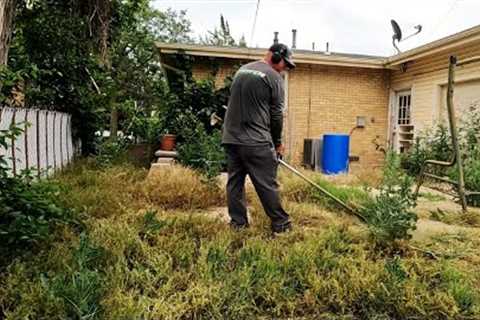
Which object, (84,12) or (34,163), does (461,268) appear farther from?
(84,12)

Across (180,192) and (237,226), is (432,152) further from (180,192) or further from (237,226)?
(237,226)

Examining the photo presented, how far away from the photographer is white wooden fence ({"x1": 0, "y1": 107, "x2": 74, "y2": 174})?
4461 mm

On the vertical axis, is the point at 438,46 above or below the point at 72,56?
above

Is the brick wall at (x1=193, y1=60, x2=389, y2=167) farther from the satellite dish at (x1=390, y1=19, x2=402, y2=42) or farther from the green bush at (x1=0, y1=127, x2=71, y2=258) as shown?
the green bush at (x1=0, y1=127, x2=71, y2=258)

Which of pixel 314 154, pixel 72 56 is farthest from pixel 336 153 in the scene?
pixel 72 56

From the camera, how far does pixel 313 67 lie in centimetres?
1042

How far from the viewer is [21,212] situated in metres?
2.76

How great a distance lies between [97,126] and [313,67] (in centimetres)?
557

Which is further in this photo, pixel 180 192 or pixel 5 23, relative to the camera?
pixel 180 192

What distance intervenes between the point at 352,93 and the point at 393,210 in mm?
7931

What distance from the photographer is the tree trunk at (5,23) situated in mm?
2940

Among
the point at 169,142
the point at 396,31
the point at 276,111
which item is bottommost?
the point at 169,142

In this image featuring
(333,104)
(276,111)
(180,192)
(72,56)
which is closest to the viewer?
(276,111)

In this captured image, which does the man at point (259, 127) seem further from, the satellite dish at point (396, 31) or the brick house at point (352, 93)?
the satellite dish at point (396, 31)
